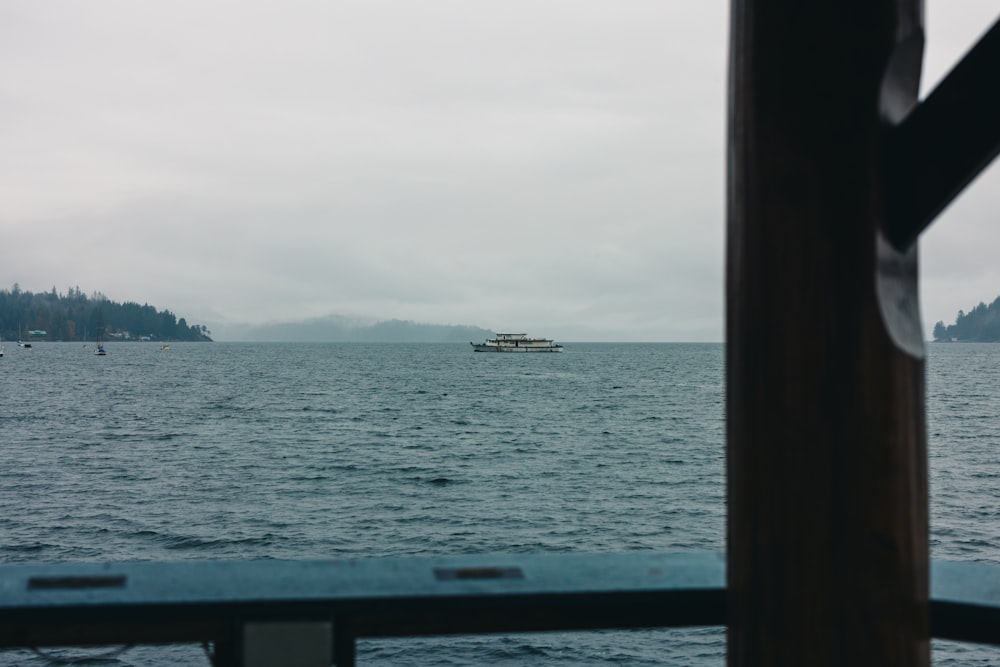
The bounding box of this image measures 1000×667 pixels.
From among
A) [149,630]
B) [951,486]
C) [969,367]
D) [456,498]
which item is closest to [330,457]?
[456,498]

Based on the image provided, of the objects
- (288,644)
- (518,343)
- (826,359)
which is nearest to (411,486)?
(288,644)

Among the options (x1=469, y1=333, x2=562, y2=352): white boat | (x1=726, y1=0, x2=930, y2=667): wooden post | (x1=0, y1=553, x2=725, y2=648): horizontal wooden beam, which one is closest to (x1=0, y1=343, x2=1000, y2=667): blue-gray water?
(x1=0, y1=553, x2=725, y2=648): horizontal wooden beam

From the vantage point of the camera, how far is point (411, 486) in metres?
26.5

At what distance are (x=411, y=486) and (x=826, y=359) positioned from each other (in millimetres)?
25971

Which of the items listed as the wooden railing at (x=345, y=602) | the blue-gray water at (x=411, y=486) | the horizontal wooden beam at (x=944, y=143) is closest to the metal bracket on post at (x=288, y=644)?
the wooden railing at (x=345, y=602)

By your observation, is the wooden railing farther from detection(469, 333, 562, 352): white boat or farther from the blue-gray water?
detection(469, 333, 562, 352): white boat

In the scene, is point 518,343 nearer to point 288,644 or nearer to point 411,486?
point 411,486

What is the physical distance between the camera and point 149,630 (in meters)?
1.42

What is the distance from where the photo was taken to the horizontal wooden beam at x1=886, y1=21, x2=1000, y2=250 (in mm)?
1102

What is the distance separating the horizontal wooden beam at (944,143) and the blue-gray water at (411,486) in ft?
40.4

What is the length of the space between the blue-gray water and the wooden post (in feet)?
39.8

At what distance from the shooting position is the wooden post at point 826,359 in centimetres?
114

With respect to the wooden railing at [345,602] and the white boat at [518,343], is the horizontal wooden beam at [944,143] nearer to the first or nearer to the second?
the wooden railing at [345,602]

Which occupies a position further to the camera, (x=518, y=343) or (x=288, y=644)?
(x=518, y=343)
